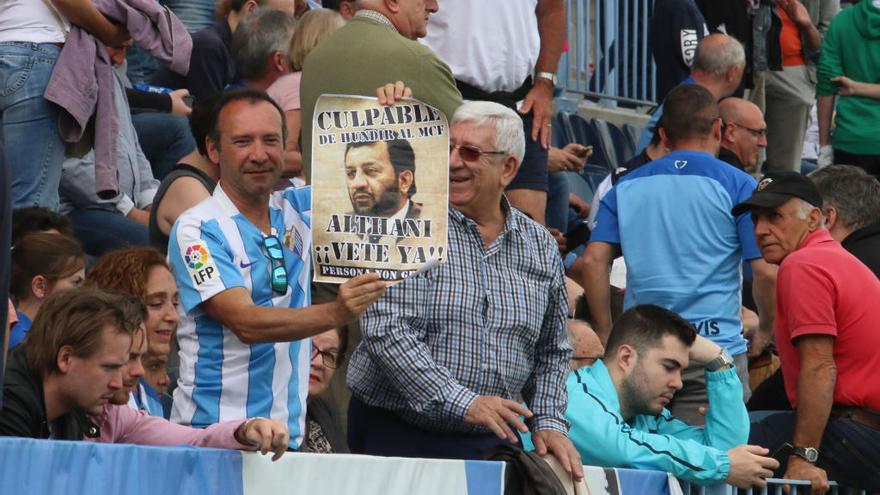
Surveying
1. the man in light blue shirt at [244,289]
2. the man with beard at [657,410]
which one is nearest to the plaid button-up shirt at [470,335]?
the man in light blue shirt at [244,289]

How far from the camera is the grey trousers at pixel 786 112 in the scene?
1230 cm

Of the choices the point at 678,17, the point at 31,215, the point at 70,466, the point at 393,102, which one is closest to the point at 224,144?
the point at 393,102

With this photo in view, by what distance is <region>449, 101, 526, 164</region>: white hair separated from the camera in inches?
215

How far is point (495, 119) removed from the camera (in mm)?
5469

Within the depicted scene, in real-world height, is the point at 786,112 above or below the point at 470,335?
below

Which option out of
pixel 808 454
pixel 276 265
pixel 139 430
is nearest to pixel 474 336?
pixel 276 265

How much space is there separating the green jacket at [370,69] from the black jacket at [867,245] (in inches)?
94.2

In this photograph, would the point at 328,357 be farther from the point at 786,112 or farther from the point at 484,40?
the point at 786,112

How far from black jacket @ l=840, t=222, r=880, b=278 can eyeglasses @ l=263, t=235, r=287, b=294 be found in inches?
131

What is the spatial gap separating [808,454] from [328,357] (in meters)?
1.93

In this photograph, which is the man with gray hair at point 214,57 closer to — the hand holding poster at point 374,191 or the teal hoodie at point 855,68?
the hand holding poster at point 374,191

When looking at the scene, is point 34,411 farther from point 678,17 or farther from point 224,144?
point 678,17

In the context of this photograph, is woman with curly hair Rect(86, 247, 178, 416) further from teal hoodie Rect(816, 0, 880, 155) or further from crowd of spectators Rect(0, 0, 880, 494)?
teal hoodie Rect(816, 0, 880, 155)

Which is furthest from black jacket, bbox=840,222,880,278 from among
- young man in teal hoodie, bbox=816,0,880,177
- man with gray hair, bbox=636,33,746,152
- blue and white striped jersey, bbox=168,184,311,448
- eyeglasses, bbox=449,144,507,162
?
young man in teal hoodie, bbox=816,0,880,177
